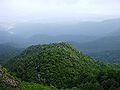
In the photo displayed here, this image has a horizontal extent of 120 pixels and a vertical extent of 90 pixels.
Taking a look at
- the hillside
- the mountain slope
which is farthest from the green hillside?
the hillside

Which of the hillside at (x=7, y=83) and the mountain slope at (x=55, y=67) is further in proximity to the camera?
the mountain slope at (x=55, y=67)

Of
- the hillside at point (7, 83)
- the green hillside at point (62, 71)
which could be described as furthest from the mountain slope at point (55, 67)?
the hillside at point (7, 83)

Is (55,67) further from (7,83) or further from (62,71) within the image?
(7,83)

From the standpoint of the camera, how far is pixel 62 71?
99.2 metres

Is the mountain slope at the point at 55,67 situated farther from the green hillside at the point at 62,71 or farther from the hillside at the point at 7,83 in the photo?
the hillside at the point at 7,83

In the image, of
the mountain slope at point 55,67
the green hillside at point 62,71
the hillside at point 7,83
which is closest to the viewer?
the hillside at point 7,83

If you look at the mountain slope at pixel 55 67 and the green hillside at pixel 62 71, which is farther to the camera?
the mountain slope at pixel 55 67

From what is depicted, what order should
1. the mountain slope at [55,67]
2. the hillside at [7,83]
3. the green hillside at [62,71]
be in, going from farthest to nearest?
1. the mountain slope at [55,67]
2. the green hillside at [62,71]
3. the hillside at [7,83]

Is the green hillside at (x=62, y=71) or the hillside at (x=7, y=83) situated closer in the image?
the hillside at (x=7, y=83)

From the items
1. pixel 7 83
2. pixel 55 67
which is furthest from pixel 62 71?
pixel 7 83

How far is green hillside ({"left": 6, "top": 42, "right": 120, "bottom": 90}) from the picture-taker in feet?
273

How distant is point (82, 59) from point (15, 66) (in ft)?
73.6

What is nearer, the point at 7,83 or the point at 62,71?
the point at 7,83

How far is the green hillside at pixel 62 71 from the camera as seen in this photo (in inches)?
3270
